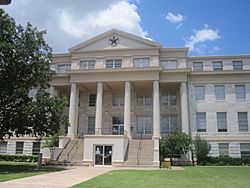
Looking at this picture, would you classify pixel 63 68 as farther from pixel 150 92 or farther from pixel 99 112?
pixel 150 92

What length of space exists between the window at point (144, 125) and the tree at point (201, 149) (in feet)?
24.1

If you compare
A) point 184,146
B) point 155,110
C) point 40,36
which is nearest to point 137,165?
point 184,146

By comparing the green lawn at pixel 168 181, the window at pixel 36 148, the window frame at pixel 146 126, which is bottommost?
the green lawn at pixel 168 181

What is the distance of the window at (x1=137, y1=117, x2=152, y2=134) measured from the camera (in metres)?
38.3

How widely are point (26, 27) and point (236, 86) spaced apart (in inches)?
1063

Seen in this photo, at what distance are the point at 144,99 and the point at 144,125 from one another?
371cm

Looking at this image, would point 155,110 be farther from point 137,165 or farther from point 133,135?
point 137,165

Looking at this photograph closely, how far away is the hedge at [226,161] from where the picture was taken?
106 ft

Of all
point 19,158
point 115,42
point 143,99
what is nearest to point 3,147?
point 19,158

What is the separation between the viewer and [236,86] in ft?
121

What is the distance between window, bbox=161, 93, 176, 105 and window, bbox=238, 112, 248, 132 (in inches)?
341

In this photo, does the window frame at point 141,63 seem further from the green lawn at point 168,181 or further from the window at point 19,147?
the green lawn at point 168,181

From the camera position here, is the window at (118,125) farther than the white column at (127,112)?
Yes

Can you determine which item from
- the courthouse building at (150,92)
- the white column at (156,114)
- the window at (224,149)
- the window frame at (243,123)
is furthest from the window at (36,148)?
the window frame at (243,123)
